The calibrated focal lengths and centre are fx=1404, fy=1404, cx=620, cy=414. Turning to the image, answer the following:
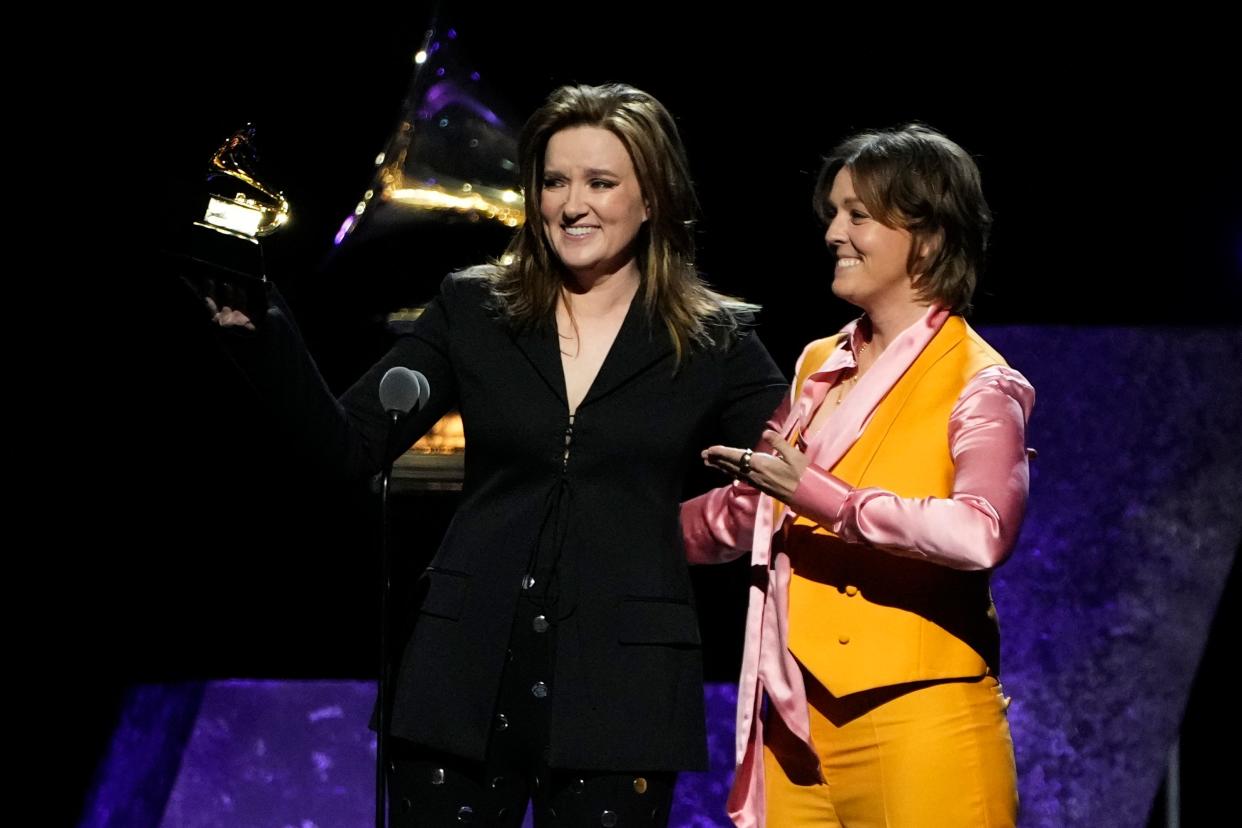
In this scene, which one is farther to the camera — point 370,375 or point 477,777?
point 370,375

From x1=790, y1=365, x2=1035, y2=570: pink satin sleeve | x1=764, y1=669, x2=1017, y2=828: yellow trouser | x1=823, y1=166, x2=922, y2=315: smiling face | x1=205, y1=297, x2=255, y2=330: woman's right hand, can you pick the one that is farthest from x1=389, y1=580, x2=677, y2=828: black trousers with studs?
x1=823, y1=166, x2=922, y2=315: smiling face

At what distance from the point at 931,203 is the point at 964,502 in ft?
1.58

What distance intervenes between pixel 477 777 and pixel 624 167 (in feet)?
2.86

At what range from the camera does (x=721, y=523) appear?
225 centimetres

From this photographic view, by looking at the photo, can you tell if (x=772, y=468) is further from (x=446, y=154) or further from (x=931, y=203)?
(x=446, y=154)

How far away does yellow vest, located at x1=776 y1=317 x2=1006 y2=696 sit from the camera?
1906mm

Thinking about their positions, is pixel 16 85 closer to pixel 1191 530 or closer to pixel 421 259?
pixel 421 259

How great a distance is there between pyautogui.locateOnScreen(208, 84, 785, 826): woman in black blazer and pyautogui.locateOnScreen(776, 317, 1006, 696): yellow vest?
19 cm

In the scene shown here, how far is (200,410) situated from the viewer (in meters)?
3.28

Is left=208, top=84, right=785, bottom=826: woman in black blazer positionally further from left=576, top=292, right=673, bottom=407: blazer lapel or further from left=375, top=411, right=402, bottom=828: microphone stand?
left=375, top=411, right=402, bottom=828: microphone stand

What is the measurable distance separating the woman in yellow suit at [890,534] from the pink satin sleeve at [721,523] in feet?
0.35

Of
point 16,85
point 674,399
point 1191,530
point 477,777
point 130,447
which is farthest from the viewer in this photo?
point 1191,530

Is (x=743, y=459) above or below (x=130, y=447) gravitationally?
above

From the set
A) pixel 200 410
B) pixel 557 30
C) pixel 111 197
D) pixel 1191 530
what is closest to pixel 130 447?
pixel 200 410
